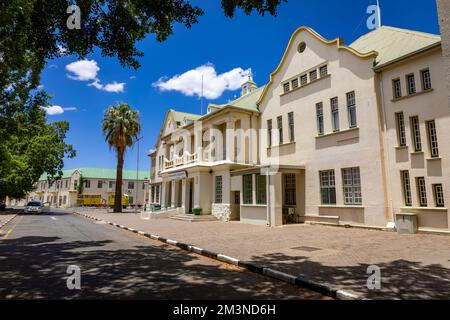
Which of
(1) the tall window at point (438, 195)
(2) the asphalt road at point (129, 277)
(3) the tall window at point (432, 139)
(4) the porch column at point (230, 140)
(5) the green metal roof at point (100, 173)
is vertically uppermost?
(5) the green metal roof at point (100, 173)

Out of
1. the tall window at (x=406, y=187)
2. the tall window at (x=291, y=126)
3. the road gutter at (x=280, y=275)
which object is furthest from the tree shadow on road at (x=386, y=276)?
the tall window at (x=291, y=126)

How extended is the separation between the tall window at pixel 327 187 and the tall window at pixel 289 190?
232cm

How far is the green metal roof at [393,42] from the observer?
14641 millimetres

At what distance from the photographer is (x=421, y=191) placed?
45.2ft

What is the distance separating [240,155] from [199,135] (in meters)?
6.04

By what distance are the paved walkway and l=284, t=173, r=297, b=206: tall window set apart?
685 cm

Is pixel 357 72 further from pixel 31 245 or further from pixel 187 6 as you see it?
pixel 31 245

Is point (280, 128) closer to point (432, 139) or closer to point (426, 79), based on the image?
point (426, 79)

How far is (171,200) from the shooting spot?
31.1 metres

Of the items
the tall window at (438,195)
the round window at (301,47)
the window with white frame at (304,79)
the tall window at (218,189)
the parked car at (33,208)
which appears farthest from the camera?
the parked car at (33,208)

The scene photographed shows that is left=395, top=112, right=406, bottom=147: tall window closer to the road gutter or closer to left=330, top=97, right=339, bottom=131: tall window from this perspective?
left=330, top=97, right=339, bottom=131: tall window

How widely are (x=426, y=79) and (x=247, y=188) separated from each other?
1207 centimetres

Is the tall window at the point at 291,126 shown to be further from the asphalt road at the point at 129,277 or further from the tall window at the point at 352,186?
the asphalt road at the point at 129,277
